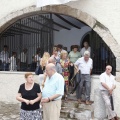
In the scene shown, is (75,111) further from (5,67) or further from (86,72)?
(5,67)

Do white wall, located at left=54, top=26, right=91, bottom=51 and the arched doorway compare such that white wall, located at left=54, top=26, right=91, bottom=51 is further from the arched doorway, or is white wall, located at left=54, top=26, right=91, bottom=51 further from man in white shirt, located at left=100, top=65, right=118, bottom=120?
man in white shirt, located at left=100, top=65, right=118, bottom=120

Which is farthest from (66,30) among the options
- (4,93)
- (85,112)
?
(85,112)

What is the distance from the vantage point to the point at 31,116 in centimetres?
475

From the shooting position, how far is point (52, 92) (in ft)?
15.4

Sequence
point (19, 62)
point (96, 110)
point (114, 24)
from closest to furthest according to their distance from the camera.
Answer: point (96, 110), point (114, 24), point (19, 62)

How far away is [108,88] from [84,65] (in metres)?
1.11

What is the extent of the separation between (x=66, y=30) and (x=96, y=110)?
5780 millimetres

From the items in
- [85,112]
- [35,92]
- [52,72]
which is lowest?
[85,112]

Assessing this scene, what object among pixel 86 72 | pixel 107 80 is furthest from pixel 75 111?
pixel 107 80

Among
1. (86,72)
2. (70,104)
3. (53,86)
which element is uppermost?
(86,72)

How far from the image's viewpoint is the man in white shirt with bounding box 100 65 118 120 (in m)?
6.31

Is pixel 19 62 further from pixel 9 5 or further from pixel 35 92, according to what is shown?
pixel 35 92

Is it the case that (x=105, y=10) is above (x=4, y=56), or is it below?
above

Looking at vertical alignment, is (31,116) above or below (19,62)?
below
